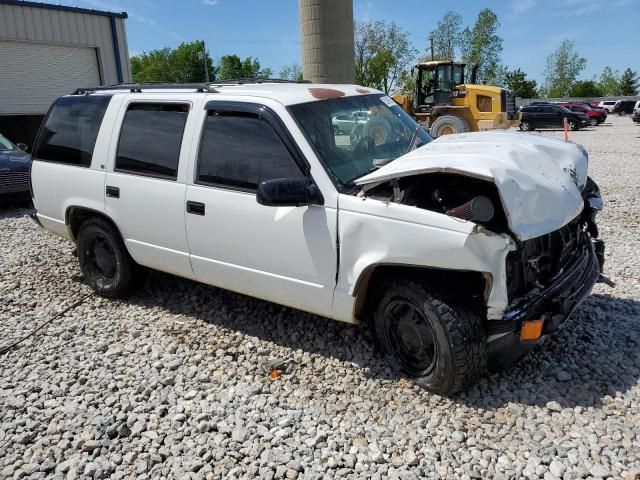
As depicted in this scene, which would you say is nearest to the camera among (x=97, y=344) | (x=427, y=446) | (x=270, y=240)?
(x=427, y=446)

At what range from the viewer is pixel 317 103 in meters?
3.96

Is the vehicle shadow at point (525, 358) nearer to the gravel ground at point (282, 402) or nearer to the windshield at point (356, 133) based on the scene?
the gravel ground at point (282, 402)

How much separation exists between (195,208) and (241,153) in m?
0.57

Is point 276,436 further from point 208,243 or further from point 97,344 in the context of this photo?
point 97,344

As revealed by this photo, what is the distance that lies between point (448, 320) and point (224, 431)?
1494 mm

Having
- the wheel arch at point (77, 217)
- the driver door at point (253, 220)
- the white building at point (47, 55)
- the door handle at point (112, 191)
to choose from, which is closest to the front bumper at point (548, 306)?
the driver door at point (253, 220)

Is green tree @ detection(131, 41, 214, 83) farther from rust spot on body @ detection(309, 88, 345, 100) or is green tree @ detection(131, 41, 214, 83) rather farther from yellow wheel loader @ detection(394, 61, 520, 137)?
rust spot on body @ detection(309, 88, 345, 100)

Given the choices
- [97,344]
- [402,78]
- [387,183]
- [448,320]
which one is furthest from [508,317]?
[402,78]

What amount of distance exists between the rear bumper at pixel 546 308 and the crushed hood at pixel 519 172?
0.42 meters

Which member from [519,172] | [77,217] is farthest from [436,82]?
[519,172]

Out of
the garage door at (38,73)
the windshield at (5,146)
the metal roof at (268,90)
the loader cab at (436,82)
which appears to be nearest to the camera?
the metal roof at (268,90)

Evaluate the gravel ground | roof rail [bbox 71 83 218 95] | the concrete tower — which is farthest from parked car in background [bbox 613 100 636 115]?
roof rail [bbox 71 83 218 95]

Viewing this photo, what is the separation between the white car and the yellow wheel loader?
52.9 ft

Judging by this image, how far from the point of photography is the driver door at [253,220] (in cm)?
355
